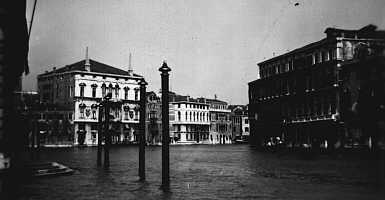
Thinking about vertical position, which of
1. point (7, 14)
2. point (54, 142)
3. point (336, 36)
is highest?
point (336, 36)

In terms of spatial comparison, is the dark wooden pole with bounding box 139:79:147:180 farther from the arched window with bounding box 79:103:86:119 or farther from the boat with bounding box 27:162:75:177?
the arched window with bounding box 79:103:86:119

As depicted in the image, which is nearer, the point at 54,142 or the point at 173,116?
the point at 54,142

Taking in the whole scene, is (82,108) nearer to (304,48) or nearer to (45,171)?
(304,48)

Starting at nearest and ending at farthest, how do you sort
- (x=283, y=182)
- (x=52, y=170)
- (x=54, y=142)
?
(x=283, y=182), (x=52, y=170), (x=54, y=142)

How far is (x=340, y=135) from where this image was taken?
1804 inches

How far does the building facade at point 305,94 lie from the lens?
159 ft

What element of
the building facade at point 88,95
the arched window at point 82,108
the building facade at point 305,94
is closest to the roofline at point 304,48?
the building facade at point 305,94

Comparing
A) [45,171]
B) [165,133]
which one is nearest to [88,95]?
[45,171]

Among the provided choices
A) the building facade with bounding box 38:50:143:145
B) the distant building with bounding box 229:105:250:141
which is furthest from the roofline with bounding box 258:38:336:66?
the distant building with bounding box 229:105:250:141

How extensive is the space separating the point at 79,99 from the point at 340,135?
159 feet

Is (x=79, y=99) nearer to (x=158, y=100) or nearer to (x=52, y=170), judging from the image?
(x=158, y=100)

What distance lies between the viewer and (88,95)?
81.2m

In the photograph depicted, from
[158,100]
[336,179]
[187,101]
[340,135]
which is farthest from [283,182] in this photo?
[187,101]

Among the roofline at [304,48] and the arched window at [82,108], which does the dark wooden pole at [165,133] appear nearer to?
the roofline at [304,48]
